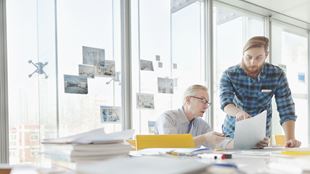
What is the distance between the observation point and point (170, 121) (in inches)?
83.3

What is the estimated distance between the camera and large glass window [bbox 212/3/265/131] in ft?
12.9

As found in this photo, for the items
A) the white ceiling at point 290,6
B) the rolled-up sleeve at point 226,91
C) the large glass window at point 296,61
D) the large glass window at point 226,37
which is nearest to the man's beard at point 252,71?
the rolled-up sleeve at point 226,91

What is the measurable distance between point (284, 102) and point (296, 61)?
11.6 feet

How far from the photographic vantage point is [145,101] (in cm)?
323

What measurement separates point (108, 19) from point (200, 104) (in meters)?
1.42

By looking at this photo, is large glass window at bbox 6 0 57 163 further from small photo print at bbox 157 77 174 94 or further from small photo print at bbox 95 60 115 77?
small photo print at bbox 157 77 174 94

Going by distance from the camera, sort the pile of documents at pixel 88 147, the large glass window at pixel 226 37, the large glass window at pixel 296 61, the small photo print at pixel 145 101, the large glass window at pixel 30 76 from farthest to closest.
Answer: the large glass window at pixel 296 61 → the large glass window at pixel 226 37 → the small photo print at pixel 145 101 → the large glass window at pixel 30 76 → the pile of documents at pixel 88 147

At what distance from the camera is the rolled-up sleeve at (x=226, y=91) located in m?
1.98

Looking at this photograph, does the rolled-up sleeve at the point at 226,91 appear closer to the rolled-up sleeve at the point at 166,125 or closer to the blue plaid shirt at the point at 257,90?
the blue plaid shirt at the point at 257,90

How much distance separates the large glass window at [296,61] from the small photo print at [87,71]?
296 cm

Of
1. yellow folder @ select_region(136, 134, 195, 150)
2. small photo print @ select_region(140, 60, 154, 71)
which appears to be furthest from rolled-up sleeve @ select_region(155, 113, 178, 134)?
small photo print @ select_region(140, 60, 154, 71)

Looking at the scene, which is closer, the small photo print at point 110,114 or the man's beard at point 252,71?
the man's beard at point 252,71

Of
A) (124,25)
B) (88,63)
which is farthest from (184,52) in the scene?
(88,63)

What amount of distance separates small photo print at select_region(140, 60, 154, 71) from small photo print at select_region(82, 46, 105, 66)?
44 cm
